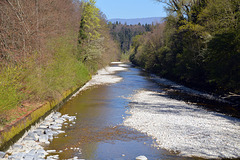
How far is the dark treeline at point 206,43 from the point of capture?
22.5m

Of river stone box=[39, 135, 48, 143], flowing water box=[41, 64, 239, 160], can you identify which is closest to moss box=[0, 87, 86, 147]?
river stone box=[39, 135, 48, 143]

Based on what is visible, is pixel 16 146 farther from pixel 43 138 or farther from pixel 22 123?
pixel 22 123

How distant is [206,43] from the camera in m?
29.2

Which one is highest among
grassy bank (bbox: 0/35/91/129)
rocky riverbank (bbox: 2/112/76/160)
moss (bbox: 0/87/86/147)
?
grassy bank (bbox: 0/35/91/129)

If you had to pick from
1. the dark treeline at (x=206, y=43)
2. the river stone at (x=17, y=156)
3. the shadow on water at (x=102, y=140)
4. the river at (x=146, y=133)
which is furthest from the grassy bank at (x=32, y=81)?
the dark treeline at (x=206, y=43)

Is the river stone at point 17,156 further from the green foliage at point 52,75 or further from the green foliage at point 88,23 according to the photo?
the green foliage at point 88,23

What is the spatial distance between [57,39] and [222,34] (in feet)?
49.3

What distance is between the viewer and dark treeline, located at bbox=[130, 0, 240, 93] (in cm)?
2252

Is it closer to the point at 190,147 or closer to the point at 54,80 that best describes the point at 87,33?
the point at 54,80

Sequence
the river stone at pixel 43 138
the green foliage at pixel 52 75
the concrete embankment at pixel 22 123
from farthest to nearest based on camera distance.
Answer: the green foliage at pixel 52 75
the river stone at pixel 43 138
the concrete embankment at pixel 22 123

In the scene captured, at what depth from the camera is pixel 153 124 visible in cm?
1493

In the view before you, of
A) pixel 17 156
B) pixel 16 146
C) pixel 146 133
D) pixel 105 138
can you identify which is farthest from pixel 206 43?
pixel 17 156

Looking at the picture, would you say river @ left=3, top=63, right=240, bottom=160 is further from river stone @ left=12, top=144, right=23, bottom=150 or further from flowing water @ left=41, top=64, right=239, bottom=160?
river stone @ left=12, top=144, right=23, bottom=150

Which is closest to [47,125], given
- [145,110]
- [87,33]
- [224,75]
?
[145,110]
